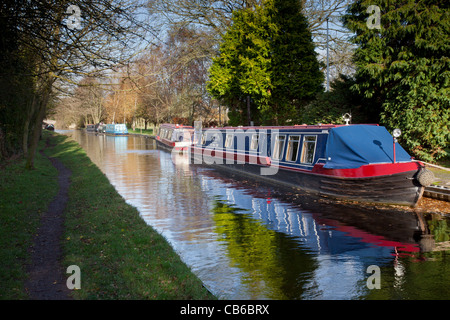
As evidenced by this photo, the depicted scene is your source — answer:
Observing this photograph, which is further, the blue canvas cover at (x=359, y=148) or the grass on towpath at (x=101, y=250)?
the blue canvas cover at (x=359, y=148)

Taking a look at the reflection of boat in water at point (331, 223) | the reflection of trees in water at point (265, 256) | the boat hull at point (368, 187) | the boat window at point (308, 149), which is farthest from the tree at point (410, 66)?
the reflection of trees in water at point (265, 256)

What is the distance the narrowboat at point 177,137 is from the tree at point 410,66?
15.8 meters

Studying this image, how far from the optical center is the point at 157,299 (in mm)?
5250

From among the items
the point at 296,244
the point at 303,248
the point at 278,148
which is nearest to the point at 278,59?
the point at 278,148

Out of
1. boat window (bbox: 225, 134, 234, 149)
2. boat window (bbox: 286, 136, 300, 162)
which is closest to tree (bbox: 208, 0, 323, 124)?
boat window (bbox: 225, 134, 234, 149)

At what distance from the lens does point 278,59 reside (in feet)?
86.1

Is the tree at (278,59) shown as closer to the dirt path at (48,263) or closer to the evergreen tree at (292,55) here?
the evergreen tree at (292,55)

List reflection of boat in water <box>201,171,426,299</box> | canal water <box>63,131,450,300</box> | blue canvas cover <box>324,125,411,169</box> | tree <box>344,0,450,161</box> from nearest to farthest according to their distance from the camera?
canal water <box>63,131,450,300</box> → reflection of boat in water <box>201,171,426,299</box> → blue canvas cover <box>324,125,411,169</box> → tree <box>344,0,450,161</box>

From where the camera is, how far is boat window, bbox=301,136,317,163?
15.1 metres

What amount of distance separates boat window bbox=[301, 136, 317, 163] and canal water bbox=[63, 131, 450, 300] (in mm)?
1533

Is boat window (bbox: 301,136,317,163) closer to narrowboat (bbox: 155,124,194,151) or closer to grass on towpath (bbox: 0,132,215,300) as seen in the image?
grass on towpath (bbox: 0,132,215,300)

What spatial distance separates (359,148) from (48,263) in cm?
981

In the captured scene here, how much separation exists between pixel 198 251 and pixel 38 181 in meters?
9.63

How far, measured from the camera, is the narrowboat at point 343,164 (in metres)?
11.8
